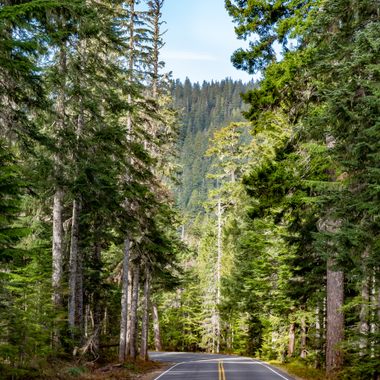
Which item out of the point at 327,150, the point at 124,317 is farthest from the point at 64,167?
the point at 124,317

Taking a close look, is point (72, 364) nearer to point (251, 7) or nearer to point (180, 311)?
point (251, 7)

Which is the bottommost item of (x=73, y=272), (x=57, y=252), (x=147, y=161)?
(x=73, y=272)

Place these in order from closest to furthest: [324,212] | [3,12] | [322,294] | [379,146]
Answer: [3,12]
[379,146]
[324,212]
[322,294]

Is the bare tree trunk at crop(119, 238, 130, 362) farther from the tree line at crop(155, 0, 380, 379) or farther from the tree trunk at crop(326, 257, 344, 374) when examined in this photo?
the tree trunk at crop(326, 257, 344, 374)

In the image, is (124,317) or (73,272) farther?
(124,317)

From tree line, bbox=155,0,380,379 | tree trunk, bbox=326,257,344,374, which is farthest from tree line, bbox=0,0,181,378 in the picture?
tree trunk, bbox=326,257,344,374

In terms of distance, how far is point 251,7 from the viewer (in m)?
15.3

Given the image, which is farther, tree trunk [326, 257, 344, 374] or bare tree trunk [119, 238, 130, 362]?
bare tree trunk [119, 238, 130, 362]

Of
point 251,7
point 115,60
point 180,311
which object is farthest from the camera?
point 180,311

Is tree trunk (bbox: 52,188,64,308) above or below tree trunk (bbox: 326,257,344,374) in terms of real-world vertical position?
above

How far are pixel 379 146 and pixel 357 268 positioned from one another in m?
3.22

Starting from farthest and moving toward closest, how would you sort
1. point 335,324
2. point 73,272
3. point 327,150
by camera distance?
point 73,272
point 335,324
point 327,150

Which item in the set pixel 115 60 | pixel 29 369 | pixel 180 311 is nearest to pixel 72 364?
pixel 29 369

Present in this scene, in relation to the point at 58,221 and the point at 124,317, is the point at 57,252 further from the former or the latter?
the point at 124,317
